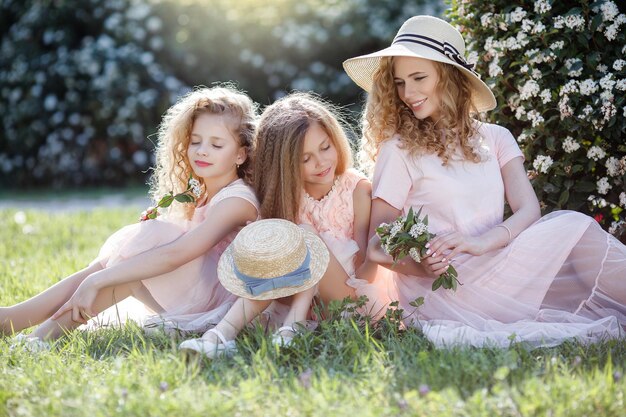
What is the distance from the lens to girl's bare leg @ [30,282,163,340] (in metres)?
3.46

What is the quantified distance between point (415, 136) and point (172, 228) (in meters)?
1.19

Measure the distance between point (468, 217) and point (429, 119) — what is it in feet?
1.64

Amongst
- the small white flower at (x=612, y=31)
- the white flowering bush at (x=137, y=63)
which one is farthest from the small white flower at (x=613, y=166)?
the white flowering bush at (x=137, y=63)

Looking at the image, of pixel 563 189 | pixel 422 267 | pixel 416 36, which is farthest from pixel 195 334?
pixel 563 189

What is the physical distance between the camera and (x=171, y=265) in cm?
351

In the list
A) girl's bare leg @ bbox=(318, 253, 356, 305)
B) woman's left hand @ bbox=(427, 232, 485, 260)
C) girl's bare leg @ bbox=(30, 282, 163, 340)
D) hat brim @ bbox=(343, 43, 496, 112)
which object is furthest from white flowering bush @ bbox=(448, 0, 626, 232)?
girl's bare leg @ bbox=(30, 282, 163, 340)

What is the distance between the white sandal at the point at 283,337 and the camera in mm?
2973

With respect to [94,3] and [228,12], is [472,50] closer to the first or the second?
[228,12]

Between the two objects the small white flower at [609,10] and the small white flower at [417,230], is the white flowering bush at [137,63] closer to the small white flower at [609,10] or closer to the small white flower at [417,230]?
the small white flower at [609,10]

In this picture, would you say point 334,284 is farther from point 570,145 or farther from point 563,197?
point 570,145

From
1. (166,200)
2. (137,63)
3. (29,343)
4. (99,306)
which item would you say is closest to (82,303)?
(99,306)

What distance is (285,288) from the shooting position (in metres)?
3.22

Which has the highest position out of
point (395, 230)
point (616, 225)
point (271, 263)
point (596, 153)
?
point (596, 153)

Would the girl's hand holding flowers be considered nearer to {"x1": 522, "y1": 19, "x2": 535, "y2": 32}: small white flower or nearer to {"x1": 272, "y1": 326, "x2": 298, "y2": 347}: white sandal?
{"x1": 272, "y1": 326, "x2": 298, "y2": 347}: white sandal
